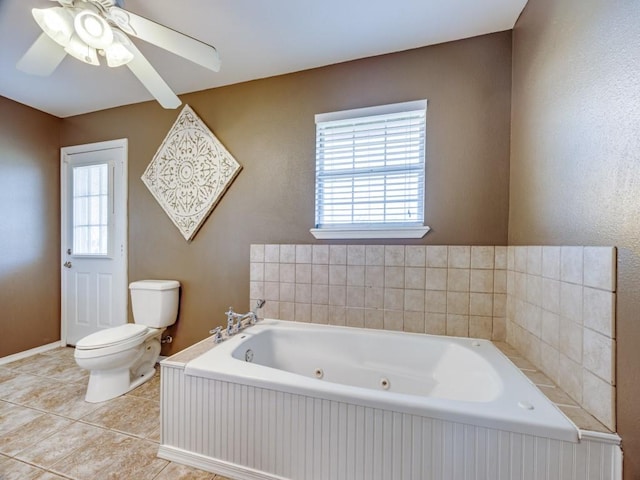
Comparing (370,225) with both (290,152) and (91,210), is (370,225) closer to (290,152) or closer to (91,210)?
(290,152)

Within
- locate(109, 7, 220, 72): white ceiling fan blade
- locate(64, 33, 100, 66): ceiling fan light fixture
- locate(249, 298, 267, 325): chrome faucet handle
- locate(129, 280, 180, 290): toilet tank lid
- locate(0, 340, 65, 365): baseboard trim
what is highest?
locate(109, 7, 220, 72): white ceiling fan blade

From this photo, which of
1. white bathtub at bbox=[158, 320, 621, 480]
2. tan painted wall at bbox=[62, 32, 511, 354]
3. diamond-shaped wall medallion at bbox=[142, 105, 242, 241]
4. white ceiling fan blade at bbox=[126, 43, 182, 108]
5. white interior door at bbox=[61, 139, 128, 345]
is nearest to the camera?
white bathtub at bbox=[158, 320, 621, 480]

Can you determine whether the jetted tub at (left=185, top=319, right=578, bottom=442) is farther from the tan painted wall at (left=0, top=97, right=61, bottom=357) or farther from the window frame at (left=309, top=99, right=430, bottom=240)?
the tan painted wall at (left=0, top=97, right=61, bottom=357)

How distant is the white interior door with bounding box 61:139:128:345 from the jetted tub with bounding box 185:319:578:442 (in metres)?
1.72

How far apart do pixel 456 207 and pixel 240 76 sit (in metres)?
1.91

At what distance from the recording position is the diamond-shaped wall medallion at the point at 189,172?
2324 mm

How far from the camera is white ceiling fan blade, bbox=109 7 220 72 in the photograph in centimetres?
123

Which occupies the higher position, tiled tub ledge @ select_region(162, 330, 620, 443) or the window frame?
the window frame

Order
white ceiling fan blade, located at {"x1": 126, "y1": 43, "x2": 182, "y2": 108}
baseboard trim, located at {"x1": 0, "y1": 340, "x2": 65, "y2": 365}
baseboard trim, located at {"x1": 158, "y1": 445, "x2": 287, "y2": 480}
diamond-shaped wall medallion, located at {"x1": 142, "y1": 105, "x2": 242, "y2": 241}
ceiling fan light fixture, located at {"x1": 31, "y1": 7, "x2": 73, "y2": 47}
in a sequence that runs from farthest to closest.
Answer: baseboard trim, located at {"x1": 0, "y1": 340, "x2": 65, "y2": 365}
diamond-shaped wall medallion, located at {"x1": 142, "y1": 105, "x2": 242, "y2": 241}
white ceiling fan blade, located at {"x1": 126, "y1": 43, "x2": 182, "y2": 108}
baseboard trim, located at {"x1": 158, "y1": 445, "x2": 287, "y2": 480}
ceiling fan light fixture, located at {"x1": 31, "y1": 7, "x2": 73, "y2": 47}

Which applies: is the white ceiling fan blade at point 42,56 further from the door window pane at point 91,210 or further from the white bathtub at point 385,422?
the white bathtub at point 385,422

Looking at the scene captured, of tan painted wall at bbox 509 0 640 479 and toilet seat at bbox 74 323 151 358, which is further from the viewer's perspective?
toilet seat at bbox 74 323 151 358

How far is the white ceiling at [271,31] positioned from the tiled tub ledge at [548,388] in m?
1.91

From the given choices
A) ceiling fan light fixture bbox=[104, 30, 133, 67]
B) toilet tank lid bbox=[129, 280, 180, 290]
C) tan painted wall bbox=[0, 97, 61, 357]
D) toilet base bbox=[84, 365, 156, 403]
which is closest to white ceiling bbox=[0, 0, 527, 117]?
ceiling fan light fixture bbox=[104, 30, 133, 67]

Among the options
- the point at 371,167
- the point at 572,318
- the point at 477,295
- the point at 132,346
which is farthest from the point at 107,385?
the point at 572,318
